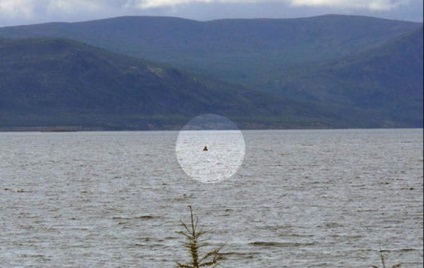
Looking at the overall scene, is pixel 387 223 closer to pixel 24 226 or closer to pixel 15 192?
pixel 24 226

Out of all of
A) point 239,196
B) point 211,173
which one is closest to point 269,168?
point 211,173

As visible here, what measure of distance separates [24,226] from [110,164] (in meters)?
98.9

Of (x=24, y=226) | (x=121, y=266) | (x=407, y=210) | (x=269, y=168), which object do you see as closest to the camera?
(x=121, y=266)

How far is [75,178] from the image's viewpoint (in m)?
122

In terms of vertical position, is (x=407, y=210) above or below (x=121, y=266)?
above

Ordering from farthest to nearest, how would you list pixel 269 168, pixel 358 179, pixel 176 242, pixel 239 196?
pixel 269 168 < pixel 358 179 < pixel 239 196 < pixel 176 242

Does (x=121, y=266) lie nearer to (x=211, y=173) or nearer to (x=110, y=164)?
(x=211, y=173)

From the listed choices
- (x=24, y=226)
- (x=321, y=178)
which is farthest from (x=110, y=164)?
(x=24, y=226)

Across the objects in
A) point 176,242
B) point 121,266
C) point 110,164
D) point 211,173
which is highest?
point 110,164

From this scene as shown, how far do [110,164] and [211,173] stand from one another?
99.9 ft

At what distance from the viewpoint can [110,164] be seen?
162625 millimetres

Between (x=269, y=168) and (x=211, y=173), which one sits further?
(x=269, y=168)

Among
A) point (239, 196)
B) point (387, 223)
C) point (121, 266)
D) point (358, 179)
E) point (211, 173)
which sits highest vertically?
point (211, 173)

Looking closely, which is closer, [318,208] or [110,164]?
[318,208]
